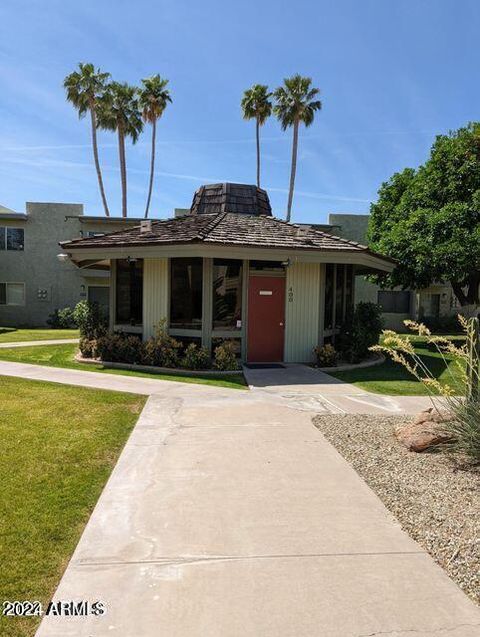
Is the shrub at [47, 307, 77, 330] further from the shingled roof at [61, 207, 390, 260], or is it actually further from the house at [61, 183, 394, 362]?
the house at [61, 183, 394, 362]

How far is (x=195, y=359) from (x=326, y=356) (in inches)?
133

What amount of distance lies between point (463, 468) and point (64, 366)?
30.9 feet

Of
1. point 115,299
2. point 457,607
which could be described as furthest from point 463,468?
point 115,299

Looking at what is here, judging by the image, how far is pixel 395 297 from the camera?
990 inches

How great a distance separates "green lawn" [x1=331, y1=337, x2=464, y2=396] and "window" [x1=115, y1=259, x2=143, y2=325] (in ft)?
18.1

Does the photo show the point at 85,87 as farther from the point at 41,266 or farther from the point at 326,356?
the point at 326,356

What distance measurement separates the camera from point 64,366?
A: 455 inches

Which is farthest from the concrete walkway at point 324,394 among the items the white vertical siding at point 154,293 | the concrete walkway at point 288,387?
the white vertical siding at point 154,293

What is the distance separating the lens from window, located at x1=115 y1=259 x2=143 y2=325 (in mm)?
12680

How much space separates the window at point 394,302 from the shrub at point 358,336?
40.1 ft

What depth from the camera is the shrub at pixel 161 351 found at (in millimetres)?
11406

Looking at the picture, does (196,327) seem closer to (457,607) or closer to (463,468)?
(463,468)

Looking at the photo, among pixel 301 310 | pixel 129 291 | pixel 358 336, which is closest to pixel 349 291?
pixel 358 336

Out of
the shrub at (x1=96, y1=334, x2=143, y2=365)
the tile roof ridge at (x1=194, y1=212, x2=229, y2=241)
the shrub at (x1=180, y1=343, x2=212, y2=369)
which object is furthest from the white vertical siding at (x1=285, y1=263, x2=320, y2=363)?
the shrub at (x1=96, y1=334, x2=143, y2=365)
